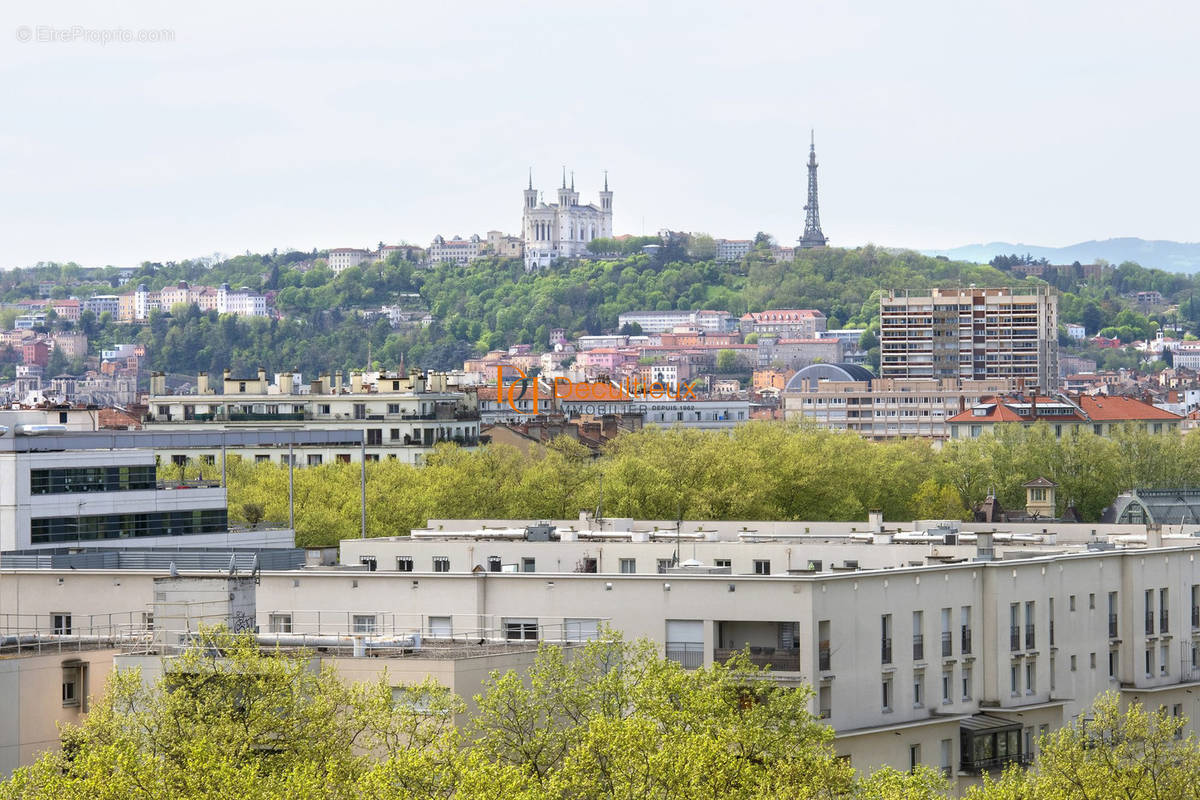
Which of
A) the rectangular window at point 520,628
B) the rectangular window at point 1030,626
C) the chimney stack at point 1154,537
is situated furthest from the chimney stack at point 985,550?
the rectangular window at point 520,628

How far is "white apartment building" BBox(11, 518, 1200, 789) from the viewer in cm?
4428

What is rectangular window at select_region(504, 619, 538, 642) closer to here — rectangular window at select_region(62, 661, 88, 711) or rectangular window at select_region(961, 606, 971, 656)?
rectangular window at select_region(62, 661, 88, 711)

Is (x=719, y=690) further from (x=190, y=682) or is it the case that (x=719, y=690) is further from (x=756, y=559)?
(x=756, y=559)

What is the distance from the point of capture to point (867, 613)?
45.3 meters

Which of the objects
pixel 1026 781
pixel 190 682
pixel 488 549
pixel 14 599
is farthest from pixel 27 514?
pixel 1026 781

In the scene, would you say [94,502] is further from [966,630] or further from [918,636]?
[918,636]

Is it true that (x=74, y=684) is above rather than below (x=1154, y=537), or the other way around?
below

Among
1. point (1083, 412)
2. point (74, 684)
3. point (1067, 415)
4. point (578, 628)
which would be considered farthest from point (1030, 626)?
point (1083, 412)

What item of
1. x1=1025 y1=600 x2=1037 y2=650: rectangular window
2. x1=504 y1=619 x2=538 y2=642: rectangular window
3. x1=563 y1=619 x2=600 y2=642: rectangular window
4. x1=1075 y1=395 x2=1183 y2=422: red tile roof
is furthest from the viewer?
x1=1075 y1=395 x2=1183 y2=422: red tile roof

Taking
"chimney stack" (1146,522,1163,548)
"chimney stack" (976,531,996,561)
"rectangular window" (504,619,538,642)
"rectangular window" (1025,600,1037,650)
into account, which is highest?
"chimney stack" (976,531,996,561)

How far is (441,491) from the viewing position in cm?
9056

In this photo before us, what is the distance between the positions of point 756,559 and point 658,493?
35400 millimetres

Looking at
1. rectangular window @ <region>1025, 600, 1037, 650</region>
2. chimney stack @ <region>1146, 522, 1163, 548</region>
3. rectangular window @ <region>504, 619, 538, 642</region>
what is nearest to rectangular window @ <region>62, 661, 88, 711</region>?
rectangular window @ <region>504, 619, 538, 642</region>

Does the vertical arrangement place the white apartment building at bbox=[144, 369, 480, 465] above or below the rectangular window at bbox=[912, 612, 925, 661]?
above
